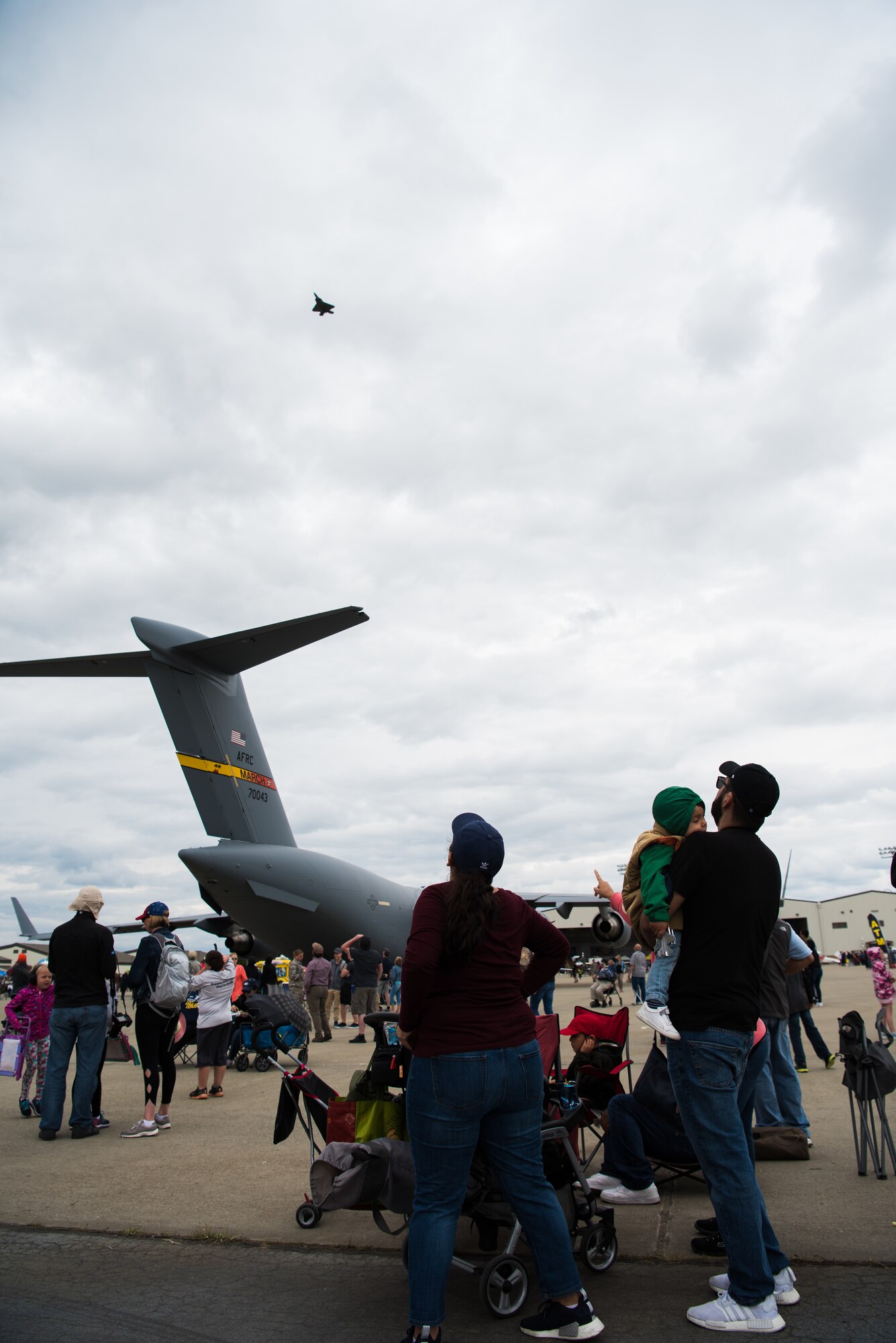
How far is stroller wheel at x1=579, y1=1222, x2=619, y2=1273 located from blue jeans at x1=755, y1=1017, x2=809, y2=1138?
220cm

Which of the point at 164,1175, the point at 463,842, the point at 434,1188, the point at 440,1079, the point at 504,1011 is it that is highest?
the point at 463,842

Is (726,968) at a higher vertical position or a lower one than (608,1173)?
higher

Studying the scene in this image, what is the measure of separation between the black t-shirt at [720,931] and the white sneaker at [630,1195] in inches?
75.9

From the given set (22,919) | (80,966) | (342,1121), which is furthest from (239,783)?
(22,919)

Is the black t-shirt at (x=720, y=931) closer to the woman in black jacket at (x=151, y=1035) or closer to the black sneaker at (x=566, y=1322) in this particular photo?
the black sneaker at (x=566, y=1322)

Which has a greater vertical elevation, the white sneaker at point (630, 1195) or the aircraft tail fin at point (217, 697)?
the aircraft tail fin at point (217, 697)

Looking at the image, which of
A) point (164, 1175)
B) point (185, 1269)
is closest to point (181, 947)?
point (164, 1175)

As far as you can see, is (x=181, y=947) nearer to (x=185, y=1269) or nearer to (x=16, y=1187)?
(x=16, y=1187)

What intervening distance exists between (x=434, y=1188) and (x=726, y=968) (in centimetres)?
131

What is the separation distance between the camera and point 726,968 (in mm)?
3148

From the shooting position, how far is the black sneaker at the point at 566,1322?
282 cm

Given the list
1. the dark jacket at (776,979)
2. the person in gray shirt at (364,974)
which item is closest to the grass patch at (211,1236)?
the dark jacket at (776,979)

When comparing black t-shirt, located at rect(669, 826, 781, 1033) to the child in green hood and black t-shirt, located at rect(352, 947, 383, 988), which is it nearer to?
the child in green hood

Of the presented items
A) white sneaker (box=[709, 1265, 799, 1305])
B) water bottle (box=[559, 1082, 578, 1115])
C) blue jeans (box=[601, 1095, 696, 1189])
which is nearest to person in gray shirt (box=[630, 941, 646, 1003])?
blue jeans (box=[601, 1095, 696, 1189])
